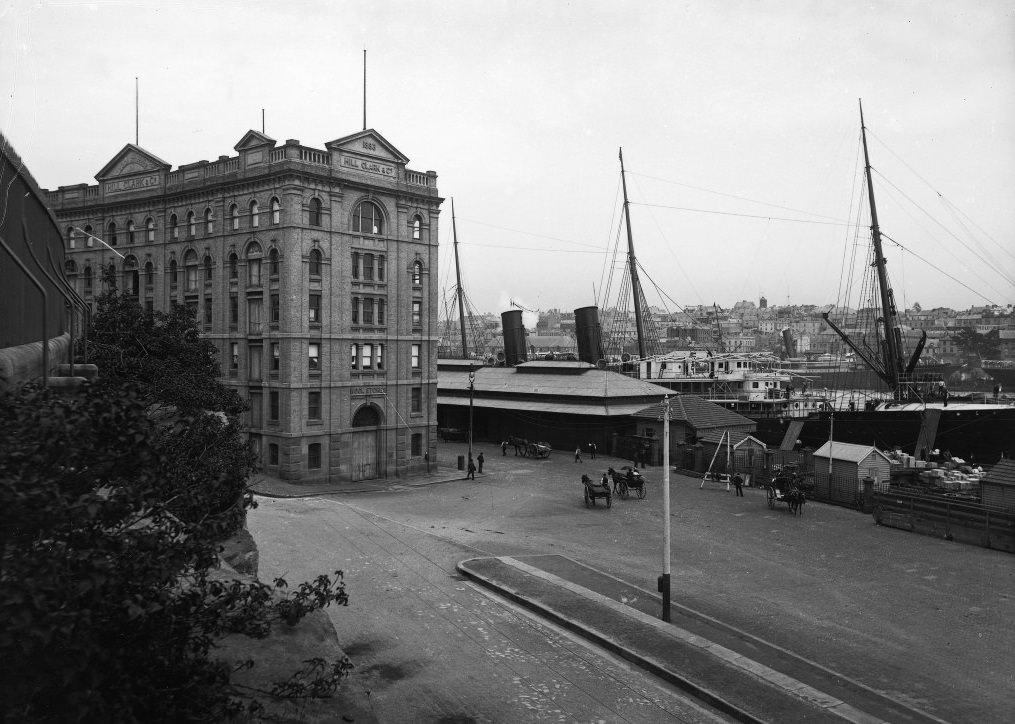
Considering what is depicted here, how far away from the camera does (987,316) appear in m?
129

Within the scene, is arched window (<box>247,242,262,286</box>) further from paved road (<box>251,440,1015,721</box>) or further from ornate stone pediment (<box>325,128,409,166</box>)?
paved road (<box>251,440,1015,721</box>)

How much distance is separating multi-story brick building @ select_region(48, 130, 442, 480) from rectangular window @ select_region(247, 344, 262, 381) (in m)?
0.09

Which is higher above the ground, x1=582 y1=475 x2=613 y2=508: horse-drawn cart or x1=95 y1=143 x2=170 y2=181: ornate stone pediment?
x1=95 y1=143 x2=170 y2=181: ornate stone pediment

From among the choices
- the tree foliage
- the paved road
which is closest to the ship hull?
the paved road

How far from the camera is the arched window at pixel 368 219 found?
Result: 132 ft

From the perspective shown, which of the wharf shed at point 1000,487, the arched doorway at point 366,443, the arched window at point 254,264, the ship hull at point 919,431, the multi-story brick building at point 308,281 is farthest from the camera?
the arched doorway at point 366,443

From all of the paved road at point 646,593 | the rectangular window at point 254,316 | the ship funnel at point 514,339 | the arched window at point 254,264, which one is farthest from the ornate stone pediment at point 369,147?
the ship funnel at point 514,339

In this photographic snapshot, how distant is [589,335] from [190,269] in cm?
3359

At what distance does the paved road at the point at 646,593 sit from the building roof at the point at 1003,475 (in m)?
3.21

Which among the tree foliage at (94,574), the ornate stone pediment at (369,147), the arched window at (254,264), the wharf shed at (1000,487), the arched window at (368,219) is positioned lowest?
the wharf shed at (1000,487)

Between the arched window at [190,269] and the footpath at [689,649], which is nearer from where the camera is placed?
the footpath at [689,649]

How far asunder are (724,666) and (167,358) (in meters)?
18.8

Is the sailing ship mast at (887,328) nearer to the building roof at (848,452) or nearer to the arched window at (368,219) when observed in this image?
the building roof at (848,452)

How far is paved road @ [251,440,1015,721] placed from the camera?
41.8 ft
